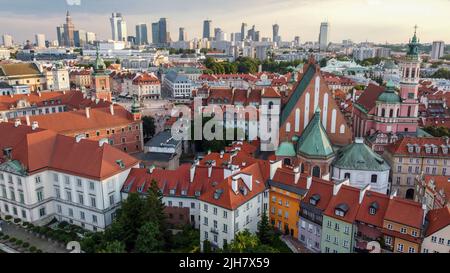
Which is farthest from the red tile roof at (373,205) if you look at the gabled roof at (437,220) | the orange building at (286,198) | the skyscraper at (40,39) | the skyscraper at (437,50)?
the skyscraper at (437,50)

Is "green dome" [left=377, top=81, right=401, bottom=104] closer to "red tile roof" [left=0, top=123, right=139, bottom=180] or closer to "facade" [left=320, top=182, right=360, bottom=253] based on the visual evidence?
"facade" [left=320, top=182, right=360, bottom=253]

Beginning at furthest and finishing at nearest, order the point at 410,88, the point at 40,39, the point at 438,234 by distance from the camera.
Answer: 1. the point at 40,39
2. the point at 410,88
3. the point at 438,234

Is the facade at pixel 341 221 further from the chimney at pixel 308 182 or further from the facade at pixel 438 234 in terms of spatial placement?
the facade at pixel 438 234

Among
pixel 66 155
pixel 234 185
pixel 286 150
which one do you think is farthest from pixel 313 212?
pixel 66 155

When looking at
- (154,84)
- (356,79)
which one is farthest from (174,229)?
(356,79)

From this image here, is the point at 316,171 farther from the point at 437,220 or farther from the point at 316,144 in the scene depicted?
the point at 437,220
